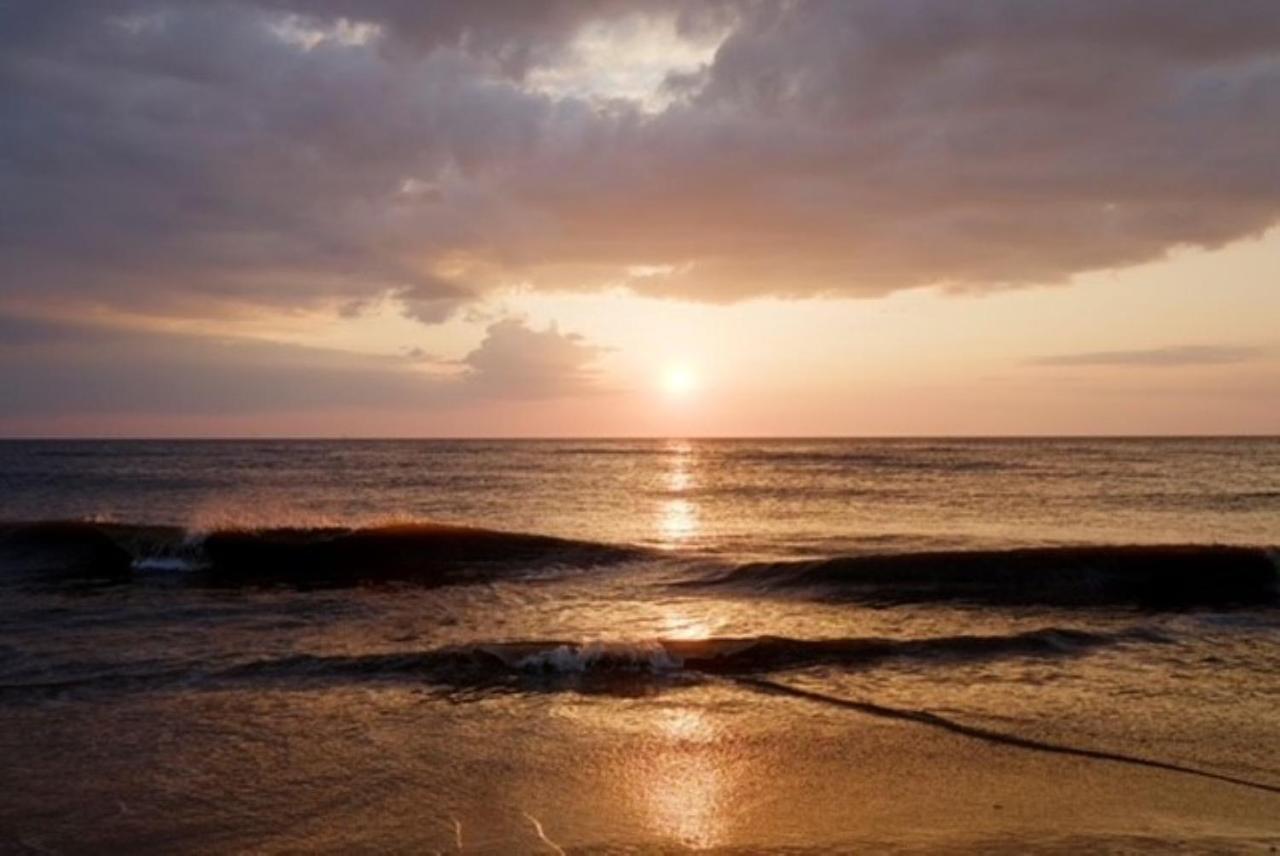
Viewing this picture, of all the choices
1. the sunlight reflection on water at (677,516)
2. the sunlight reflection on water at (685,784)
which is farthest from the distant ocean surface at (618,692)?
the sunlight reflection on water at (677,516)

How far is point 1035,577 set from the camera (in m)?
19.0

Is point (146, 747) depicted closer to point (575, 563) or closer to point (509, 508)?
point (575, 563)

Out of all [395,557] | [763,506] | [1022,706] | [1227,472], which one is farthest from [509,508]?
[1227,472]

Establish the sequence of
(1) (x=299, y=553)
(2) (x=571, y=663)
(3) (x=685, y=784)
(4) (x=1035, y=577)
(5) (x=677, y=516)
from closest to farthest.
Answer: (3) (x=685, y=784) → (2) (x=571, y=663) → (4) (x=1035, y=577) → (1) (x=299, y=553) → (5) (x=677, y=516)

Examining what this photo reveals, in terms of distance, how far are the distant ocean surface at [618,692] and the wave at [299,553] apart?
12cm

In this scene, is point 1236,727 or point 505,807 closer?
point 505,807

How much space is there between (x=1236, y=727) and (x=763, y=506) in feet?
104

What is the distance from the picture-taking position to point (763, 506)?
40312mm

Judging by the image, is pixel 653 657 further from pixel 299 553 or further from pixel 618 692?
pixel 299 553

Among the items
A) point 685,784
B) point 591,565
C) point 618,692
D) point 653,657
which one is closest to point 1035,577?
point 591,565

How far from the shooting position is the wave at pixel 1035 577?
689 inches

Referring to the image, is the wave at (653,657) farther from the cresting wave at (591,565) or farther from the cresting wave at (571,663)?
the cresting wave at (591,565)

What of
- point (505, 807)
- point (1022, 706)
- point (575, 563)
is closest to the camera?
point (505, 807)

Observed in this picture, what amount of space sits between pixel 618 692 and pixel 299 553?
14545 mm
